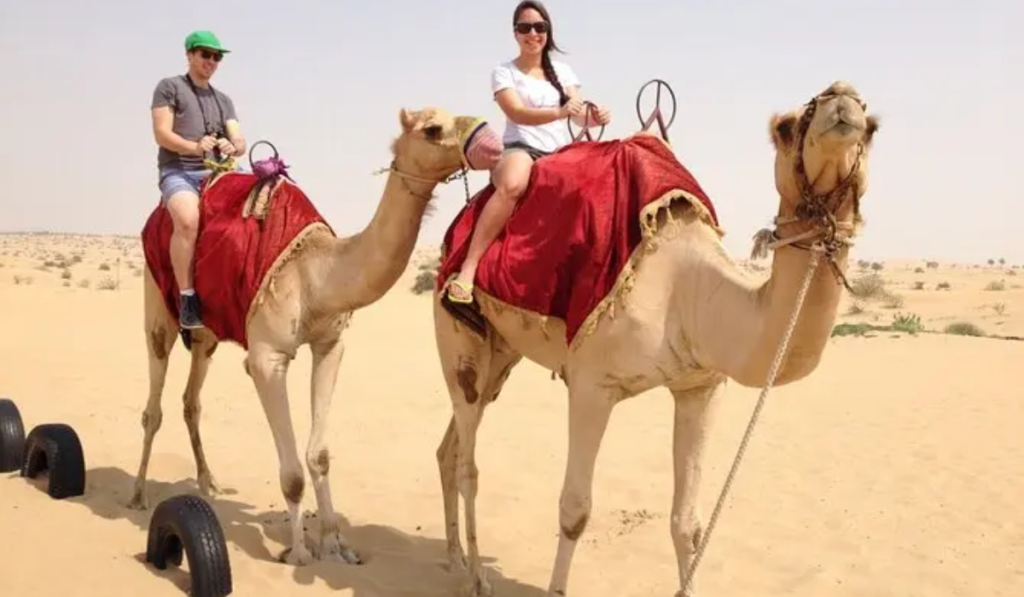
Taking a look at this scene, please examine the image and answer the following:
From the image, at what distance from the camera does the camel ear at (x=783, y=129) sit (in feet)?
10.4

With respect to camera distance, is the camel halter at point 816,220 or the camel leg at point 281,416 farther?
the camel leg at point 281,416

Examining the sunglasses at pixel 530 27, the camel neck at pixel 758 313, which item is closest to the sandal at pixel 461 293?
the camel neck at pixel 758 313

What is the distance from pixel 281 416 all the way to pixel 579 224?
2.27m

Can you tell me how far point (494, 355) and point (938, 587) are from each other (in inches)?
124

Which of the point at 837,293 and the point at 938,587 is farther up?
the point at 837,293

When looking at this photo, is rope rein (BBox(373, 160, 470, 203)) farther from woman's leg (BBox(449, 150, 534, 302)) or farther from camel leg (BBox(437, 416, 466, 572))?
camel leg (BBox(437, 416, 466, 572))

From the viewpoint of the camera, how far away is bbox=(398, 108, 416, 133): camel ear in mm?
4781

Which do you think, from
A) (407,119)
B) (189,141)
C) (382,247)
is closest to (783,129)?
(407,119)

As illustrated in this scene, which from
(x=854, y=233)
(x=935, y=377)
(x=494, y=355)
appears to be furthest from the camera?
(x=935, y=377)

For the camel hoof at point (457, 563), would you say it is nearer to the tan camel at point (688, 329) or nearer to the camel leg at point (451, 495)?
the camel leg at point (451, 495)

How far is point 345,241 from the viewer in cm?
528

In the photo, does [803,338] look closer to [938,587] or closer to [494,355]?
[494,355]

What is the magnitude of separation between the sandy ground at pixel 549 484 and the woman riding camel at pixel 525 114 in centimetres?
218

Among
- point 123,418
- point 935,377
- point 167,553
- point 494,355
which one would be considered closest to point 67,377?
point 123,418
